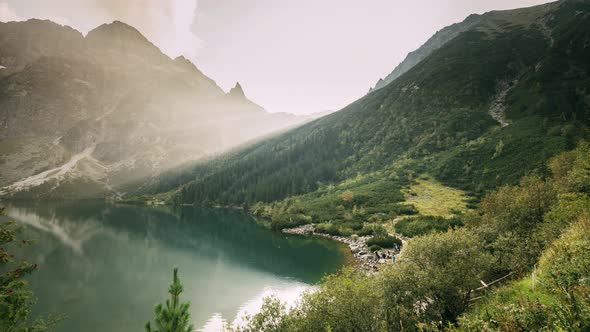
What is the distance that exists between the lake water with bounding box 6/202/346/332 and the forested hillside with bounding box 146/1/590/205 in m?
65.7

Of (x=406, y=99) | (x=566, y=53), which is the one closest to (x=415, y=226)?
(x=406, y=99)

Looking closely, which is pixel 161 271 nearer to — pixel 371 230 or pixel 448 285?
pixel 371 230

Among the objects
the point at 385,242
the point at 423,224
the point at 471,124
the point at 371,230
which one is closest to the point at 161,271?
the point at 385,242

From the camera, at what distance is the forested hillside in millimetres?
94688

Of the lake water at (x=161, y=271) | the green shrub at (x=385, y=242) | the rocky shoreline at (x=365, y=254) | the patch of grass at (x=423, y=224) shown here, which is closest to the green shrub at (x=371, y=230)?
the rocky shoreline at (x=365, y=254)

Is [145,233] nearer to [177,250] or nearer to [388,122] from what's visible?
[177,250]

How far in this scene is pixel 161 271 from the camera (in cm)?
5203

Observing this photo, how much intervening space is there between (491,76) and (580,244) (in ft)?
598

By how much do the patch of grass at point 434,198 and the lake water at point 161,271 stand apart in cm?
3087

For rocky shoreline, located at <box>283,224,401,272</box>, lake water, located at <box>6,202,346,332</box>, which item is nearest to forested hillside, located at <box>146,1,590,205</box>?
rocky shoreline, located at <box>283,224,401,272</box>

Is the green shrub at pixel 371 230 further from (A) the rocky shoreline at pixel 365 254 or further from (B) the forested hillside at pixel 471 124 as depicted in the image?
(B) the forested hillside at pixel 471 124

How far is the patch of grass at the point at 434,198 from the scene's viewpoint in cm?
7450

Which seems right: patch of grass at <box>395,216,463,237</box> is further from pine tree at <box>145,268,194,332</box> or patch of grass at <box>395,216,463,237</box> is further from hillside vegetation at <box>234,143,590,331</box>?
pine tree at <box>145,268,194,332</box>

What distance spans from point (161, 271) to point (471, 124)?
138 metres
